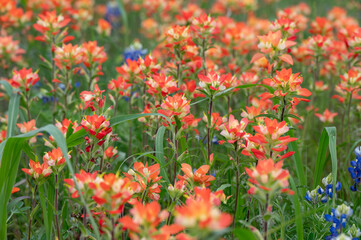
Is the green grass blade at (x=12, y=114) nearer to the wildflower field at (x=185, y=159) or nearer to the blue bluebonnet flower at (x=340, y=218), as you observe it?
the wildflower field at (x=185, y=159)

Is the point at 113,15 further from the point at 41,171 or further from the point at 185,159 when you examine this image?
the point at 41,171

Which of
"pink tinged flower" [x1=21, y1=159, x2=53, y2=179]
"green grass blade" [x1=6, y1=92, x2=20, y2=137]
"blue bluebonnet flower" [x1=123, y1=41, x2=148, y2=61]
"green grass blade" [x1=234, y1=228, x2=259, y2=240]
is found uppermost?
"blue bluebonnet flower" [x1=123, y1=41, x2=148, y2=61]

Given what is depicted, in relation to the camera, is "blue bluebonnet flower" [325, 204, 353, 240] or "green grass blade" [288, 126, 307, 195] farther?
"green grass blade" [288, 126, 307, 195]

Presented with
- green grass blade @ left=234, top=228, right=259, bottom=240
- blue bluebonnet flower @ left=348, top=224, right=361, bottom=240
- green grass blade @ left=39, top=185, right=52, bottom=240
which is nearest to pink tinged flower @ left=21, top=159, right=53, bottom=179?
green grass blade @ left=39, top=185, right=52, bottom=240

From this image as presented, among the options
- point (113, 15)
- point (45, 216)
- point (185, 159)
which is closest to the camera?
point (45, 216)

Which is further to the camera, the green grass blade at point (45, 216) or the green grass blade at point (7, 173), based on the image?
the green grass blade at point (45, 216)

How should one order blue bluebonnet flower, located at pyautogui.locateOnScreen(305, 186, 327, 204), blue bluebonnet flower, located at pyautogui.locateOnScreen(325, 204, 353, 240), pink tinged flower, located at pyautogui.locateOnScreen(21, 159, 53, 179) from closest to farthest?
blue bluebonnet flower, located at pyautogui.locateOnScreen(325, 204, 353, 240), pink tinged flower, located at pyautogui.locateOnScreen(21, 159, 53, 179), blue bluebonnet flower, located at pyautogui.locateOnScreen(305, 186, 327, 204)

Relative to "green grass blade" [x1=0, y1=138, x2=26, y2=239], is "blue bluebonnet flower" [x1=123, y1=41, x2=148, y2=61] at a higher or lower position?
higher

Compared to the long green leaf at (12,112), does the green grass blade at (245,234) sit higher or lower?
lower

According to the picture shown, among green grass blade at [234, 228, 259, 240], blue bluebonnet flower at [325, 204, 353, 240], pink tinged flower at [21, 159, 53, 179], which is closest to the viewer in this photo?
green grass blade at [234, 228, 259, 240]

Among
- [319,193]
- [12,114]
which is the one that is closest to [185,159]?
[319,193]

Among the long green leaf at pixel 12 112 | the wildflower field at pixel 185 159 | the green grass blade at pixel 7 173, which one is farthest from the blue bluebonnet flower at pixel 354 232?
the long green leaf at pixel 12 112

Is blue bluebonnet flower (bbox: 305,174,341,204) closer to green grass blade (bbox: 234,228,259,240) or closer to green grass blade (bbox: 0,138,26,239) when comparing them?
green grass blade (bbox: 234,228,259,240)

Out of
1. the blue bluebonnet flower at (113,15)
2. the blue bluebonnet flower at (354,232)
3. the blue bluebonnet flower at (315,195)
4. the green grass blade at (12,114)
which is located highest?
the blue bluebonnet flower at (113,15)
